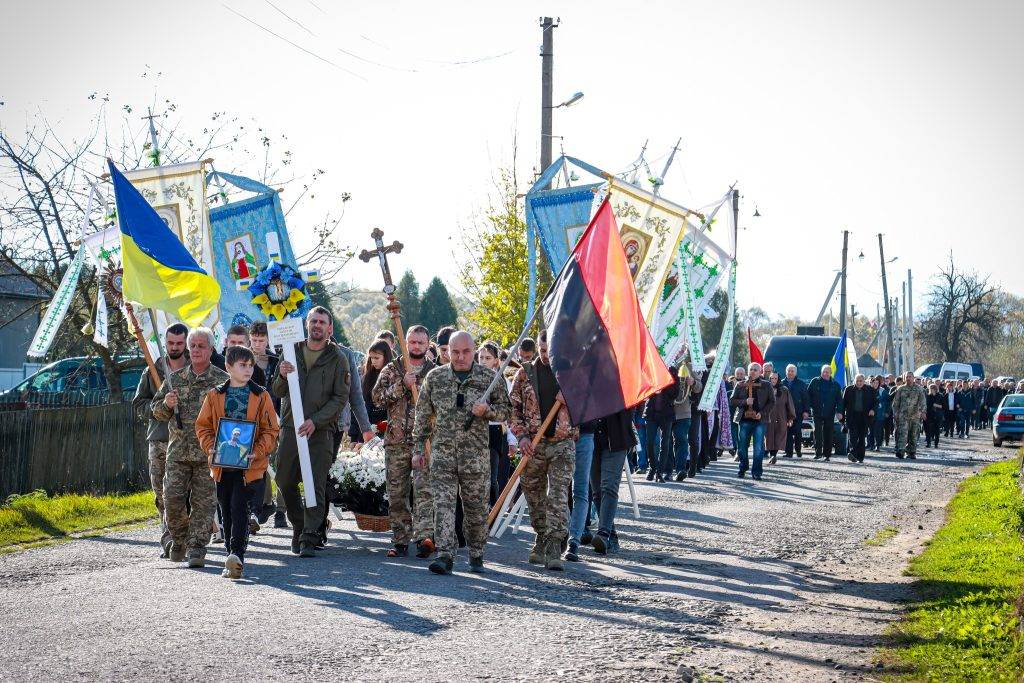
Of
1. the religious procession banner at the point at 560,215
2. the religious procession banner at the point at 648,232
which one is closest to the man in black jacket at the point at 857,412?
the religious procession banner at the point at 648,232

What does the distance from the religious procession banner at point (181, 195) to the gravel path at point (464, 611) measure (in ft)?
14.1

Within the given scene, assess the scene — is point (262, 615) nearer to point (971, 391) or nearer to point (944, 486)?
point (944, 486)

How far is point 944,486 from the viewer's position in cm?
2158

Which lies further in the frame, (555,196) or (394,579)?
(555,196)

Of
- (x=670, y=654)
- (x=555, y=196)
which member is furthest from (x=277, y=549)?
(x=555, y=196)

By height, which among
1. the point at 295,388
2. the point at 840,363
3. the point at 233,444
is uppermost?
the point at 840,363

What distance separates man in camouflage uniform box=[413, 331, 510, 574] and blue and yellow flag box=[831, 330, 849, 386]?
24.4 m

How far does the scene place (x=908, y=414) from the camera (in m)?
31.1

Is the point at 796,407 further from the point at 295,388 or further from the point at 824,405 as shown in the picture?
the point at 295,388

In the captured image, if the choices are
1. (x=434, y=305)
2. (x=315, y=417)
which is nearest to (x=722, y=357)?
(x=315, y=417)

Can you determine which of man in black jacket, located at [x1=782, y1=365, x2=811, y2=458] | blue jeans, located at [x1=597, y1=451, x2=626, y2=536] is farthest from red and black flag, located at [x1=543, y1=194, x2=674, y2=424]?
man in black jacket, located at [x1=782, y1=365, x2=811, y2=458]

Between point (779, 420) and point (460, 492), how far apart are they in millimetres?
17298

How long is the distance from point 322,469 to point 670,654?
4927 mm

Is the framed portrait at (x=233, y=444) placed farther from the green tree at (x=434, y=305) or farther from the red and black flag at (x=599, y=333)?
the green tree at (x=434, y=305)
